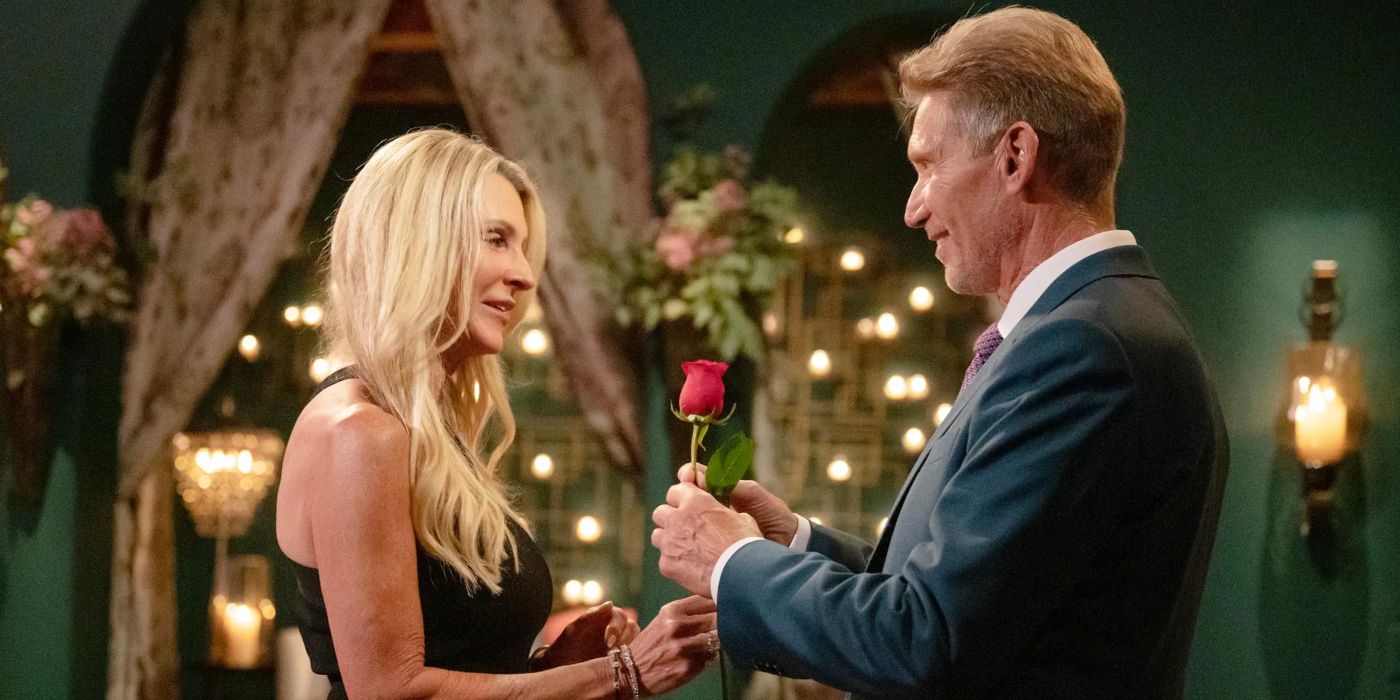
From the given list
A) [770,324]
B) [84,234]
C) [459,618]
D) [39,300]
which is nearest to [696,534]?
[459,618]

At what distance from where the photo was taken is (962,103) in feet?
4.92

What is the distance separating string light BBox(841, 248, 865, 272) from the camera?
427 cm

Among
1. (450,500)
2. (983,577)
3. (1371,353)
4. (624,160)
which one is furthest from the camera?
(624,160)

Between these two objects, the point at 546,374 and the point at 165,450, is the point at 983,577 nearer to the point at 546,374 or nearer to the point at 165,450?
the point at 546,374

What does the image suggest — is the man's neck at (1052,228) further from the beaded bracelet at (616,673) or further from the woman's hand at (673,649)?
the beaded bracelet at (616,673)

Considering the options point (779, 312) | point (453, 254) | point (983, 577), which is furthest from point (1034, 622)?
point (779, 312)

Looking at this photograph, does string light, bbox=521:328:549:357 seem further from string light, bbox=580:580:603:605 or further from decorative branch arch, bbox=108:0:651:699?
string light, bbox=580:580:603:605

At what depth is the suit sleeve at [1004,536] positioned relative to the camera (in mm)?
1213

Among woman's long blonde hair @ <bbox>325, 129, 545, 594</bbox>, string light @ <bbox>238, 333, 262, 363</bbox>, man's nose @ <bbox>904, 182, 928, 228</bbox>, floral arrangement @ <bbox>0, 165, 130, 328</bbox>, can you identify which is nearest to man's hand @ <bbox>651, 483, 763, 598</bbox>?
woman's long blonde hair @ <bbox>325, 129, 545, 594</bbox>

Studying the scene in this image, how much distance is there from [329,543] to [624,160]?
8.71 feet

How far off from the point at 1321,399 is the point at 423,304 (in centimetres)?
Result: 304

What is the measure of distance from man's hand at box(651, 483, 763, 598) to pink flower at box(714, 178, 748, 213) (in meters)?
2.27

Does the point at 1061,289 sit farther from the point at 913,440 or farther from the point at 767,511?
the point at 913,440

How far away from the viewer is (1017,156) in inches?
57.3
